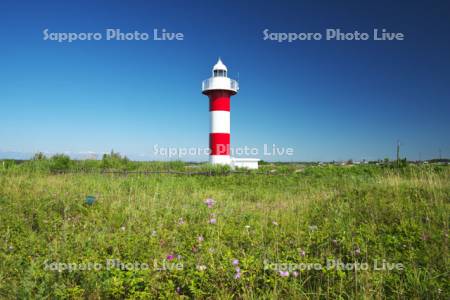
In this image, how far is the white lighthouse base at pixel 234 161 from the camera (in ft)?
61.4

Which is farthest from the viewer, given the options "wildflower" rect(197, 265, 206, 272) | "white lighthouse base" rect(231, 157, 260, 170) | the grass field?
"white lighthouse base" rect(231, 157, 260, 170)

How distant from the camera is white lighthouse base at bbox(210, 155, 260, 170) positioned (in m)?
18.7

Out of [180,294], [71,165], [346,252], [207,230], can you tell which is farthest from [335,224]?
[71,165]

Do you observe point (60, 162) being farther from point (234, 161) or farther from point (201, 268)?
point (201, 268)

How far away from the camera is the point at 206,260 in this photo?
3.25 meters

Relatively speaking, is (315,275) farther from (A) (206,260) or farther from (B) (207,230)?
(B) (207,230)

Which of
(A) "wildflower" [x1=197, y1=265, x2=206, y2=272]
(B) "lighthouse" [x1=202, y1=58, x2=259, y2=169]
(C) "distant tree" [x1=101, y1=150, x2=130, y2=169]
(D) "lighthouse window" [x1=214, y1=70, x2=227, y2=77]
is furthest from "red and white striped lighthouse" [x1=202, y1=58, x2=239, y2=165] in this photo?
A: (A) "wildflower" [x1=197, y1=265, x2=206, y2=272]

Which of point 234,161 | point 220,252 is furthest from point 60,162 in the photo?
point 220,252

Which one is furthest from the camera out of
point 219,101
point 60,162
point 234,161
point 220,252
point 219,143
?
point 234,161

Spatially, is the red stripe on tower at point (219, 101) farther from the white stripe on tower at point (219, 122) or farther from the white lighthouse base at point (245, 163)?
the white lighthouse base at point (245, 163)

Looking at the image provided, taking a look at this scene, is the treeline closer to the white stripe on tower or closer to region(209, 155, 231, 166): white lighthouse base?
region(209, 155, 231, 166): white lighthouse base

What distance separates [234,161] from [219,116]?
3.67 meters

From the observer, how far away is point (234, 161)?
65.5ft

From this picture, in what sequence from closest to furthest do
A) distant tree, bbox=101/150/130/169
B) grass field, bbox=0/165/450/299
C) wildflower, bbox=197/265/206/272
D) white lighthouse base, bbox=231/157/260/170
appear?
grass field, bbox=0/165/450/299 < wildflower, bbox=197/265/206/272 < distant tree, bbox=101/150/130/169 < white lighthouse base, bbox=231/157/260/170
